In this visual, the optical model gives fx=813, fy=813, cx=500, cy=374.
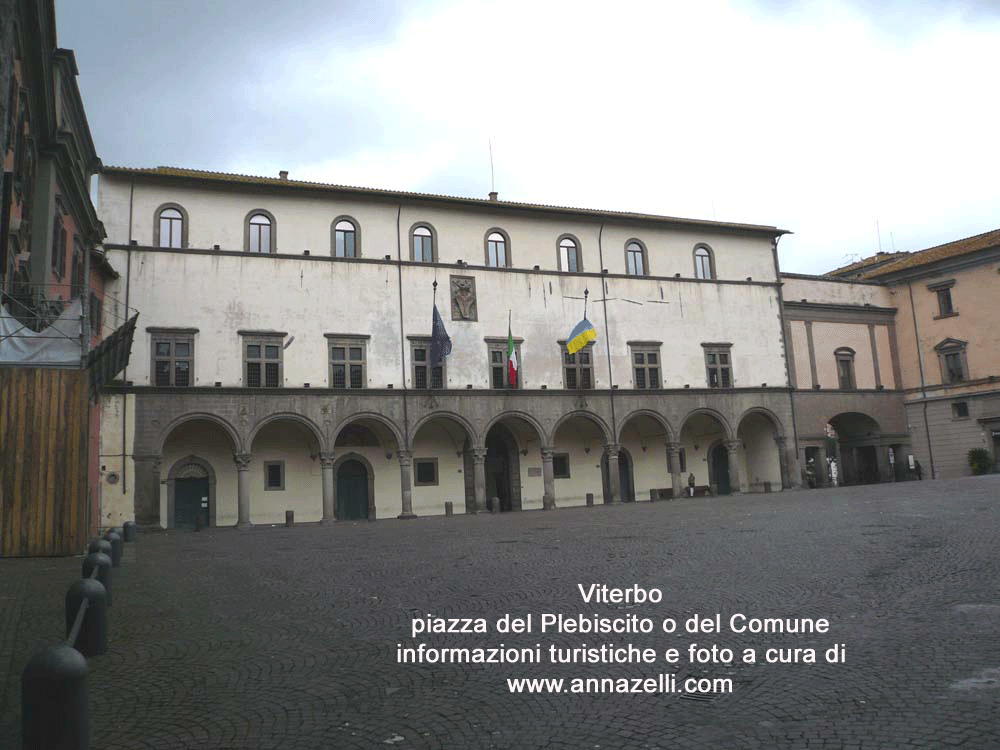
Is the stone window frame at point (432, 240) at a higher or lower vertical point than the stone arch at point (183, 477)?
higher

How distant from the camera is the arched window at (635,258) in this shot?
3431 centimetres

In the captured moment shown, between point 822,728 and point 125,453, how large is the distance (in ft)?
83.5

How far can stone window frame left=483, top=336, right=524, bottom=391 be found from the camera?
31172 mm

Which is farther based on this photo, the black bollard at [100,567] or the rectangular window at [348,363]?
the rectangular window at [348,363]

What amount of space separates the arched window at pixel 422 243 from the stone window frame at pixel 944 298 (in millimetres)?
25701

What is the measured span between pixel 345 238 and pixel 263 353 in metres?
5.31

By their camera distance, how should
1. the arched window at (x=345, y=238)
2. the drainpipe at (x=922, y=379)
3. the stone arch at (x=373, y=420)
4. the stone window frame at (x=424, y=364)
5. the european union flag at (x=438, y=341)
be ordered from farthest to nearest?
the drainpipe at (x=922, y=379) → the stone window frame at (x=424, y=364) → the arched window at (x=345, y=238) → the european union flag at (x=438, y=341) → the stone arch at (x=373, y=420)

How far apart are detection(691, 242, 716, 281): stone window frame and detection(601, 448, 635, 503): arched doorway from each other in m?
8.38

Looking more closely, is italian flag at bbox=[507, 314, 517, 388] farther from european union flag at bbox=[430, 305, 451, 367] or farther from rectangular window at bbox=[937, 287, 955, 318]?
rectangular window at bbox=[937, 287, 955, 318]

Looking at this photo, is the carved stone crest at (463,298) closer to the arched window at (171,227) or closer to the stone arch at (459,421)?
the stone arch at (459,421)

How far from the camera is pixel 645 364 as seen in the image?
111 ft

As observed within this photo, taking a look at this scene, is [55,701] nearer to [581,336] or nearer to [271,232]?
[271,232]

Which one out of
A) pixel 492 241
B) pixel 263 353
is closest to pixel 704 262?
pixel 492 241

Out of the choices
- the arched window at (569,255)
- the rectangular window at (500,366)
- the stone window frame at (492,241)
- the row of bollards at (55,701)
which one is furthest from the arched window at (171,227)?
the row of bollards at (55,701)
